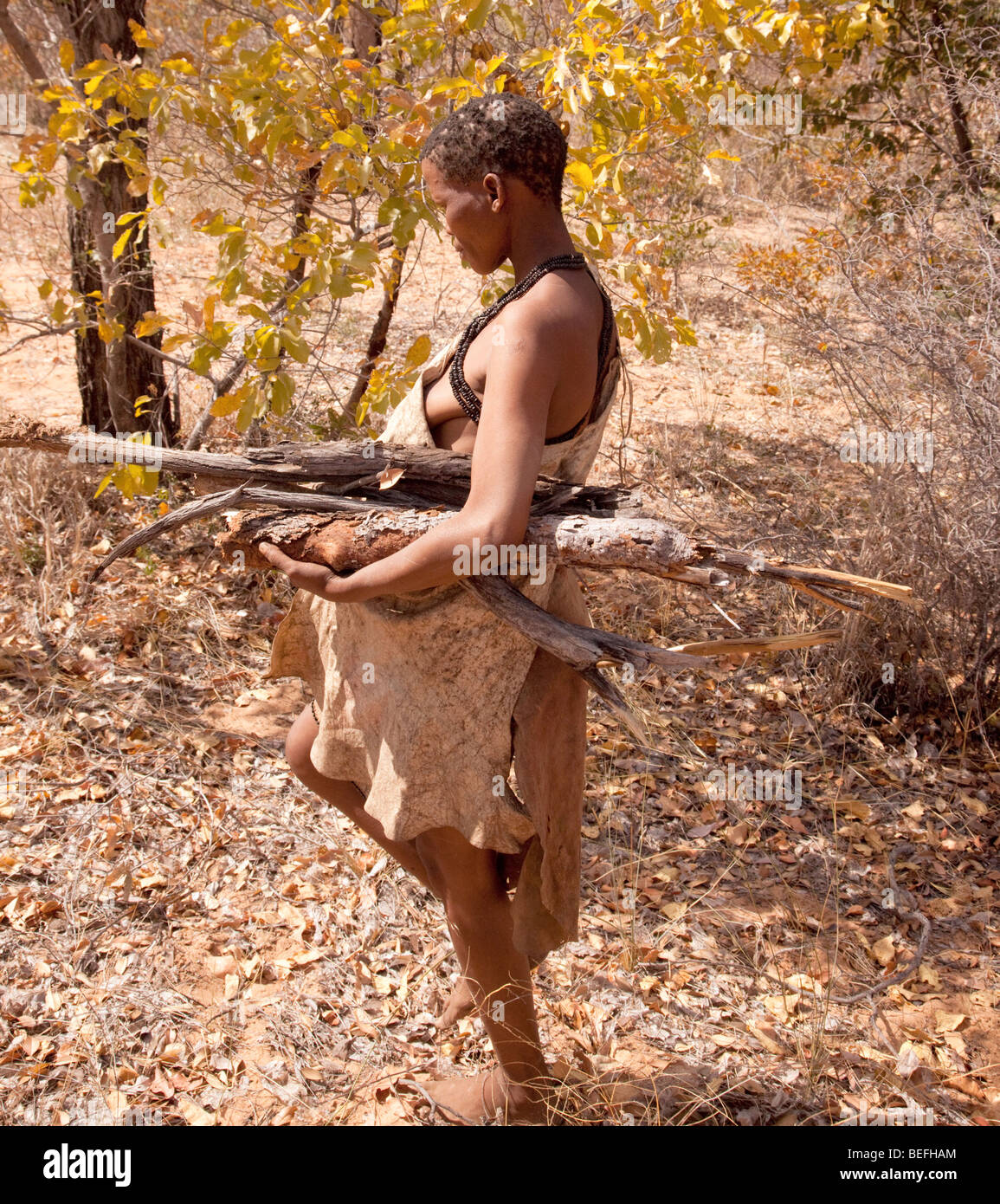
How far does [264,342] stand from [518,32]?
1.29m

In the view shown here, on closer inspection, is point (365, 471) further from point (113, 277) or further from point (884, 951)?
point (113, 277)

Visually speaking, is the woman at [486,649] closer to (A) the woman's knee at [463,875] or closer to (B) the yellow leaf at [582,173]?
(A) the woman's knee at [463,875]

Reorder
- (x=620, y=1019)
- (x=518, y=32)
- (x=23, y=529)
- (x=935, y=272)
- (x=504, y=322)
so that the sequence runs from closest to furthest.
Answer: (x=504, y=322)
(x=620, y=1019)
(x=518, y=32)
(x=935, y=272)
(x=23, y=529)

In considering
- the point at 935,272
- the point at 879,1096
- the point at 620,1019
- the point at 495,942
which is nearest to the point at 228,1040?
the point at 495,942

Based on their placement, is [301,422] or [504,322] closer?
[504,322]

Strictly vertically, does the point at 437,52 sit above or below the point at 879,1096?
above

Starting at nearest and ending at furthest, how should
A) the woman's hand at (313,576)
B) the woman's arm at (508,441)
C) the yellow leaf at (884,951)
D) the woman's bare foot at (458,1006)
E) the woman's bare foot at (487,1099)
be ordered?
the woman's arm at (508,441) < the woman's hand at (313,576) < the woman's bare foot at (487,1099) < the woman's bare foot at (458,1006) < the yellow leaf at (884,951)

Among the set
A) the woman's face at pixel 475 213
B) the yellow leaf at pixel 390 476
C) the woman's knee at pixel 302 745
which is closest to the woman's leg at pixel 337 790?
the woman's knee at pixel 302 745

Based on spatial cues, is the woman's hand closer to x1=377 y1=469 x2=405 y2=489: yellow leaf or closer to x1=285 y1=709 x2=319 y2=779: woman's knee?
x1=377 y1=469 x2=405 y2=489: yellow leaf

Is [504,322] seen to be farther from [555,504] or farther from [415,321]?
[415,321]

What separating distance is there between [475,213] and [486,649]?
75 cm

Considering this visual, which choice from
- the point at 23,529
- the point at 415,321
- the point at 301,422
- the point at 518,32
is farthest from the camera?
the point at 415,321

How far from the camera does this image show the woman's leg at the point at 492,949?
1905mm

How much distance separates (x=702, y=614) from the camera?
414 cm
